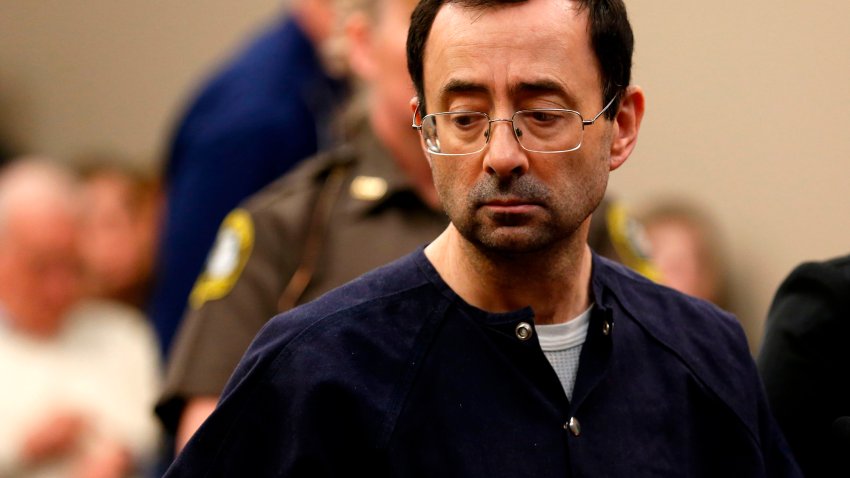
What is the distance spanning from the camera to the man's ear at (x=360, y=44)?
3.17m

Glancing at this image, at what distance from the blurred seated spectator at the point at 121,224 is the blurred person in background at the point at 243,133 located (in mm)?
759

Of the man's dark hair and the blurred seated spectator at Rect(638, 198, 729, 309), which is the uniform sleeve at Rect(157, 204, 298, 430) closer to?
the man's dark hair

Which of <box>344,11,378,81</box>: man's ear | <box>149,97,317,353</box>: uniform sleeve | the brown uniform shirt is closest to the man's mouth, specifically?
the brown uniform shirt

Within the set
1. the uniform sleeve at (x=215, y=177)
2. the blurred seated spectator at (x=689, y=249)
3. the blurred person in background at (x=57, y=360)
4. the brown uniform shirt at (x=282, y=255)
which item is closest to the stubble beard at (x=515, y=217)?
the brown uniform shirt at (x=282, y=255)

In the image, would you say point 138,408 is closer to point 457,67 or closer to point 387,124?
point 387,124

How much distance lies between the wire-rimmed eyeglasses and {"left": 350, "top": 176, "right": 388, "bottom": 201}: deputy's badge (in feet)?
3.23

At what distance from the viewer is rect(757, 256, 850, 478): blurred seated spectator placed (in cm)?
233

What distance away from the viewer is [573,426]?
1.89 metres

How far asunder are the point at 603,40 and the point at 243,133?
182 cm

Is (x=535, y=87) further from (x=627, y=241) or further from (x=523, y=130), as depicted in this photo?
(x=627, y=241)

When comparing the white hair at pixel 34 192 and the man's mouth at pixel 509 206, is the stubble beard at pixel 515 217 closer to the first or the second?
the man's mouth at pixel 509 206

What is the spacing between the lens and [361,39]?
127 inches

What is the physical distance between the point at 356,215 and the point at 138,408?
5.03 ft

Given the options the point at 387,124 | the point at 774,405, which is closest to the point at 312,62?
the point at 387,124
